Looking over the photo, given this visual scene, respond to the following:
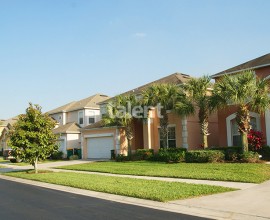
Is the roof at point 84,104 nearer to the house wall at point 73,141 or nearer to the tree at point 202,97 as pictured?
the house wall at point 73,141

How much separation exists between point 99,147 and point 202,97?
14111 millimetres

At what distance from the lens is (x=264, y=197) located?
9953mm

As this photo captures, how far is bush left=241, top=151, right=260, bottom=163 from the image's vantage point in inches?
709

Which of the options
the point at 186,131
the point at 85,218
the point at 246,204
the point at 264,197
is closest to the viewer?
the point at 85,218

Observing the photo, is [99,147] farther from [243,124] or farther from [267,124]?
[267,124]

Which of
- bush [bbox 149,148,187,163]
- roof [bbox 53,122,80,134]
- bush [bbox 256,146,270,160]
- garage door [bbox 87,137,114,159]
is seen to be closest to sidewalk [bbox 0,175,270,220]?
bush [bbox 256,146,270,160]

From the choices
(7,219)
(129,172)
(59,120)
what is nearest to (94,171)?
(129,172)

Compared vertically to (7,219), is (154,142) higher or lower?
higher

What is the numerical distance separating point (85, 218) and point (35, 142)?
14.3 metres

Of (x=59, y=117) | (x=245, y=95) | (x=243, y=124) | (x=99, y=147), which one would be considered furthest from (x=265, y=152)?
(x=59, y=117)

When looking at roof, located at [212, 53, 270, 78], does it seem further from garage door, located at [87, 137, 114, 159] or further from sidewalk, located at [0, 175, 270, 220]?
sidewalk, located at [0, 175, 270, 220]

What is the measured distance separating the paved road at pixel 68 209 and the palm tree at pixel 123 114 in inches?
594

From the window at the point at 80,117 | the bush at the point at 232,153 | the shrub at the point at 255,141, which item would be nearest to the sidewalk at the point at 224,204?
the bush at the point at 232,153

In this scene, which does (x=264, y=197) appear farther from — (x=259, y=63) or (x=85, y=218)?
(x=259, y=63)
